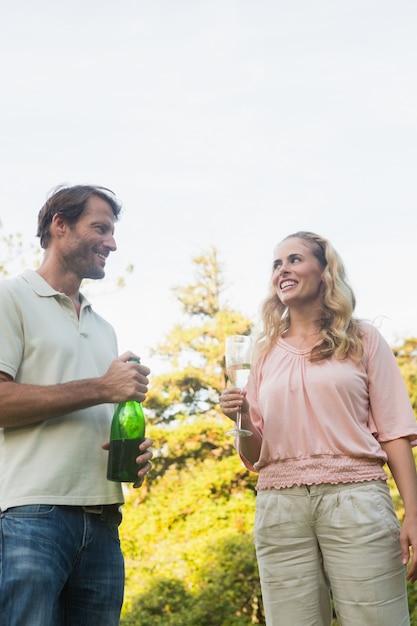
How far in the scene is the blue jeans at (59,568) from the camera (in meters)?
2.01

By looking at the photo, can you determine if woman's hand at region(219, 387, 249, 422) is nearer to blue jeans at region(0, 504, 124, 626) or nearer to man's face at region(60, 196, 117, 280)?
blue jeans at region(0, 504, 124, 626)

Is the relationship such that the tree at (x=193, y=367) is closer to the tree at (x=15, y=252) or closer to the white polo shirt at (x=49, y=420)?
the tree at (x=15, y=252)

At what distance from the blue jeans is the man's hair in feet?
3.44

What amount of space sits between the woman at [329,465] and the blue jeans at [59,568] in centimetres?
55

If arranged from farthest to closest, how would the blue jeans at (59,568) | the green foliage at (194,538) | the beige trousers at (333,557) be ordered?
1. the green foliage at (194,538)
2. the beige trousers at (333,557)
3. the blue jeans at (59,568)

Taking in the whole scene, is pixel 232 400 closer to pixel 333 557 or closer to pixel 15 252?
pixel 333 557

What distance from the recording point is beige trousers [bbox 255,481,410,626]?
2.28 m

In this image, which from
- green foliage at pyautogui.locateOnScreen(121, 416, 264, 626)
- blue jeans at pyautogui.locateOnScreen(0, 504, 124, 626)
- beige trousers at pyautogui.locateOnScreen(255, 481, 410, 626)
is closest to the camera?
blue jeans at pyautogui.locateOnScreen(0, 504, 124, 626)

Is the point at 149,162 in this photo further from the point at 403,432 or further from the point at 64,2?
the point at 403,432

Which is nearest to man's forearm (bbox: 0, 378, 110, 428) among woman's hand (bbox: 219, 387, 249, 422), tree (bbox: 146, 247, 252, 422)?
woman's hand (bbox: 219, 387, 249, 422)

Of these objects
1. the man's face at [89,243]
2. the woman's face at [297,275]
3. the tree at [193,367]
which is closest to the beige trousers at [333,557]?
the woman's face at [297,275]

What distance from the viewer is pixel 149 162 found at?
16.8m

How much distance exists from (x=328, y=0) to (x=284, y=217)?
567 centimetres

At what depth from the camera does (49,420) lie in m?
2.25
